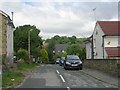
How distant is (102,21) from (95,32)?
2.96m

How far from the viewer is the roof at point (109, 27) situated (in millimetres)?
54338

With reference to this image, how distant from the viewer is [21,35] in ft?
247

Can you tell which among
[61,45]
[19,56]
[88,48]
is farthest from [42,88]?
[61,45]

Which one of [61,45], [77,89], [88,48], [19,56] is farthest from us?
[61,45]

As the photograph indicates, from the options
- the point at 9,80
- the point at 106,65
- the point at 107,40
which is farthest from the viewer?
the point at 107,40

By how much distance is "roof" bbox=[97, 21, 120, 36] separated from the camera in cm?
5434

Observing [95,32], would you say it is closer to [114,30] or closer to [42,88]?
[114,30]

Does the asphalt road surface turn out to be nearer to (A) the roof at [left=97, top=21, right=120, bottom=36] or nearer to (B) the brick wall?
(B) the brick wall

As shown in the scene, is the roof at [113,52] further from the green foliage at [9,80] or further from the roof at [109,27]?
the green foliage at [9,80]

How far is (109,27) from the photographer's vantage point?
5672cm

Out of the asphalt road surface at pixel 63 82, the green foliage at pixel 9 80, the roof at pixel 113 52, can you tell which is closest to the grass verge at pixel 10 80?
the green foliage at pixel 9 80

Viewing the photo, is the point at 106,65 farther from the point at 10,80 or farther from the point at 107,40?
the point at 107,40

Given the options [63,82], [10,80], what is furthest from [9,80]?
[63,82]

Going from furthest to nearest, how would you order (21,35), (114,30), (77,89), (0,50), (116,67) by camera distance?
(21,35)
(114,30)
(0,50)
(116,67)
(77,89)
